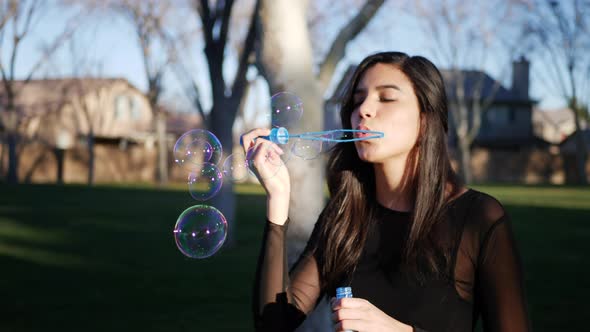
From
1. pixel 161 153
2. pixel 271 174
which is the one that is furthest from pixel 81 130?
pixel 271 174

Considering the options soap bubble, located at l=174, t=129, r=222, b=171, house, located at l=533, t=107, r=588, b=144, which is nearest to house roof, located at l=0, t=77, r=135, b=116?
soap bubble, located at l=174, t=129, r=222, b=171

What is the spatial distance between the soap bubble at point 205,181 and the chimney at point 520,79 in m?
56.1

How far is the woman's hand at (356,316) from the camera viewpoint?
1.87 meters

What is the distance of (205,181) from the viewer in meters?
3.57

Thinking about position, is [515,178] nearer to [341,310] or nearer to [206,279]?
[206,279]

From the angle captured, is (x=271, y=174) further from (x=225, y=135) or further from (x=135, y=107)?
(x=135, y=107)

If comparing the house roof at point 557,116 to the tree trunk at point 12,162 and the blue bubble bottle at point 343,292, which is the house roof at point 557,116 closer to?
the tree trunk at point 12,162

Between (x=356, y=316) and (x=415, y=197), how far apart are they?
56 cm

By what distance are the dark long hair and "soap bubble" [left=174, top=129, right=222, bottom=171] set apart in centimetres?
115

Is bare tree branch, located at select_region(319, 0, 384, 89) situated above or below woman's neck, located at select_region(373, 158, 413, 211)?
above

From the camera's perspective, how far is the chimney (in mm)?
56344

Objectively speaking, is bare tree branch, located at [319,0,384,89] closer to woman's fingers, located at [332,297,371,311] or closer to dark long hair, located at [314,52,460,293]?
dark long hair, located at [314,52,460,293]

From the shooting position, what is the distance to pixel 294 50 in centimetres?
581

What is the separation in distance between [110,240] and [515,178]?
39.4m
